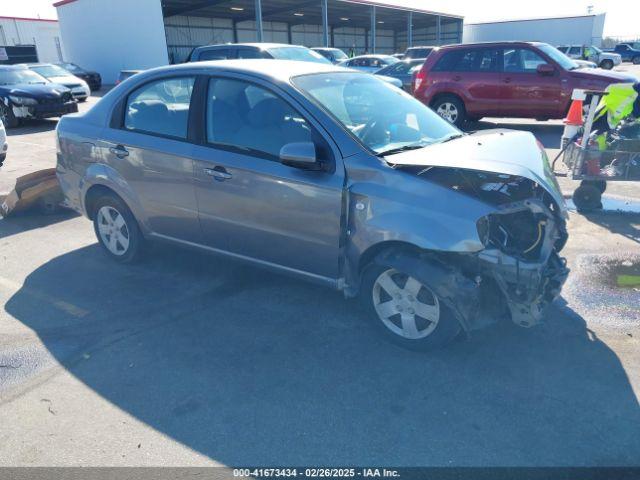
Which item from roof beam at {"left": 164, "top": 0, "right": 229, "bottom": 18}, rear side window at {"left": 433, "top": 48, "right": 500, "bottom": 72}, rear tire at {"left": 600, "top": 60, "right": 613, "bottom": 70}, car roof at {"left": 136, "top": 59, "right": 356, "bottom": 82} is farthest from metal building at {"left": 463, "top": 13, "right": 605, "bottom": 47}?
car roof at {"left": 136, "top": 59, "right": 356, "bottom": 82}

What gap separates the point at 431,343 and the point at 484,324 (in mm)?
358

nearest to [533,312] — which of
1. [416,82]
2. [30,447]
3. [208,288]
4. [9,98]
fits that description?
[208,288]

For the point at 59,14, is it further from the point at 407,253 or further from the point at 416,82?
the point at 407,253

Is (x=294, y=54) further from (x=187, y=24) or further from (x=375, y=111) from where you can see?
(x=187, y=24)

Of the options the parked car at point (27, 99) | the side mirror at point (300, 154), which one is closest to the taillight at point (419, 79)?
the side mirror at point (300, 154)

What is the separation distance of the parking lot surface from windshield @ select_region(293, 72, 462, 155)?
1.34 m

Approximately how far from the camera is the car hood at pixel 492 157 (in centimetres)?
313

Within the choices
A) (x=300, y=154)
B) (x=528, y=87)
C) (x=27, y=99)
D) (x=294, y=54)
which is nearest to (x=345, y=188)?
(x=300, y=154)

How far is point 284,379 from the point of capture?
10.5 feet

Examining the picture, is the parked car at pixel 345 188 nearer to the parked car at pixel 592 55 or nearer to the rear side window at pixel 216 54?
the rear side window at pixel 216 54

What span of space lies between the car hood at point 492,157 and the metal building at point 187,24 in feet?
87.6

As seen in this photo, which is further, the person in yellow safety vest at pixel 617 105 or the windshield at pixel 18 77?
the windshield at pixel 18 77

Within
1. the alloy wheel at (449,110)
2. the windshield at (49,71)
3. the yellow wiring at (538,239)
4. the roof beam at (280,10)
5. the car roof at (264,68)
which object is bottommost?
the alloy wheel at (449,110)

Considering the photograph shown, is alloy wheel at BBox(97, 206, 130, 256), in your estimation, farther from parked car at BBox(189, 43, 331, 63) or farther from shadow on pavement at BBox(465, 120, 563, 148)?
shadow on pavement at BBox(465, 120, 563, 148)
